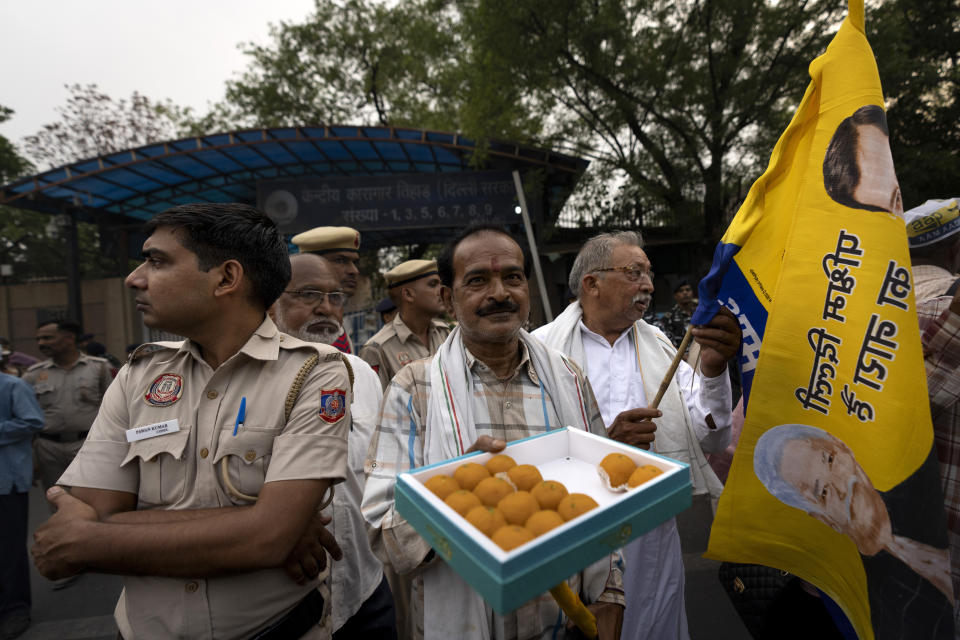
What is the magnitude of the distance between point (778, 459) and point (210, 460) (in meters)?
1.81

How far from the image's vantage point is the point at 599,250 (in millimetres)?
2762

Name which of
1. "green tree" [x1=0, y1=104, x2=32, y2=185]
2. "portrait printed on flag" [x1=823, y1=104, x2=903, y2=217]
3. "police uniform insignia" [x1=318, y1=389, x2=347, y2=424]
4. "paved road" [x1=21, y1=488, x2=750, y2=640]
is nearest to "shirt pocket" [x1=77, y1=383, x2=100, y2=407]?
"paved road" [x1=21, y1=488, x2=750, y2=640]

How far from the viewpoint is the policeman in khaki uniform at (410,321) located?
3869 mm

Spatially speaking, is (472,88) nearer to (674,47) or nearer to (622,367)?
(674,47)

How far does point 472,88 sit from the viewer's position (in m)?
10.7

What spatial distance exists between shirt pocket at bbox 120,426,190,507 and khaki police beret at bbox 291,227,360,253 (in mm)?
2296

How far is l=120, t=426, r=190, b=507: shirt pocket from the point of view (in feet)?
4.67

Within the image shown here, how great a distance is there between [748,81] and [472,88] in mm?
5678

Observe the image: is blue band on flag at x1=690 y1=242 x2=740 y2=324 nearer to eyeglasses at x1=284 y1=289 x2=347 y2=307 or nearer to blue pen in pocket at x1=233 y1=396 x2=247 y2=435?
blue pen in pocket at x1=233 y1=396 x2=247 y2=435

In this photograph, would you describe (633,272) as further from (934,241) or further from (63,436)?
(63,436)

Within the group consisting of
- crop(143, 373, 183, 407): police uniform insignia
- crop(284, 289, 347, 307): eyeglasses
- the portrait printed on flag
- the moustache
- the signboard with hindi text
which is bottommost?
crop(143, 373, 183, 407): police uniform insignia

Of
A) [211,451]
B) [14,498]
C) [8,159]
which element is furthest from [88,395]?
[8,159]

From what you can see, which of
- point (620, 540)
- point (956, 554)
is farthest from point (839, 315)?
point (620, 540)

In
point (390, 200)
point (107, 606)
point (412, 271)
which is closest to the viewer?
point (107, 606)
